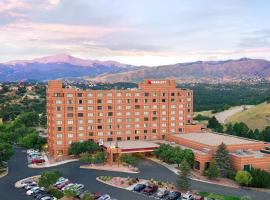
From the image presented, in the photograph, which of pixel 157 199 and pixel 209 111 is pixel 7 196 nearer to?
pixel 157 199

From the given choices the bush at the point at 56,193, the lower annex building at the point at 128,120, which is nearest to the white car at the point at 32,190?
the bush at the point at 56,193

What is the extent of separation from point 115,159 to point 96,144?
8.24 meters

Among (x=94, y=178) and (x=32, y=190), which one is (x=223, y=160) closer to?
(x=94, y=178)

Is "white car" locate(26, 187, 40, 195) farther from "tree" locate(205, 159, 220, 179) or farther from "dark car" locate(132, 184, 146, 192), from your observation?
"tree" locate(205, 159, 220, 179)

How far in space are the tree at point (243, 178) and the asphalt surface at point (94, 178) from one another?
7.36 feet

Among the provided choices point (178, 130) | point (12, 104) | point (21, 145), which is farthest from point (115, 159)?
point (12, 104)

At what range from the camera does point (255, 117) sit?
172m

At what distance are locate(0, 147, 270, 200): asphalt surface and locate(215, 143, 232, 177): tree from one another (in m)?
7.64

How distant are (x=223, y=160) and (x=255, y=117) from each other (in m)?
93.3

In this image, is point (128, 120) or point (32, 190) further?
point (128, 120)

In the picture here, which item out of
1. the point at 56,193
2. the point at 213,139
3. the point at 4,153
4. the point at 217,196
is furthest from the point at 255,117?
the point at 56,193

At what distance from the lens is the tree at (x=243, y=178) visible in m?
76.3

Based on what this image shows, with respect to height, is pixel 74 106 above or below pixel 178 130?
above

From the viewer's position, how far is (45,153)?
108m
